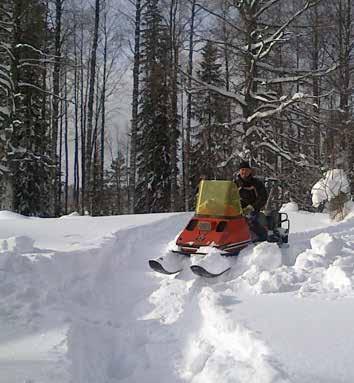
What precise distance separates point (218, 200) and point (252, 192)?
1.20 meters

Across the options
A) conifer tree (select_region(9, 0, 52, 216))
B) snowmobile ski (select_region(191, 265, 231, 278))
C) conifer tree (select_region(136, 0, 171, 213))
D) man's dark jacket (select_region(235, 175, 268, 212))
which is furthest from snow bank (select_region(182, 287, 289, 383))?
conifer tree (select_region(136, 0, 171, 213))

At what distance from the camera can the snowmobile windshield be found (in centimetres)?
762

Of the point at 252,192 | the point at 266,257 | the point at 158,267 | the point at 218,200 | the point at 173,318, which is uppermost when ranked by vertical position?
the point at 252,192

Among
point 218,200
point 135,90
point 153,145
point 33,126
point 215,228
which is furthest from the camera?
point 153,145

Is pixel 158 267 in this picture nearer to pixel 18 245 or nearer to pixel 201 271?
pixel 201 271

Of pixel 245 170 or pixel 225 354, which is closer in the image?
pixel 225 354

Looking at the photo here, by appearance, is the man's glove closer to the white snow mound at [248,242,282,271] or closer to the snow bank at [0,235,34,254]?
the white snow mound at [248,242,282,271]

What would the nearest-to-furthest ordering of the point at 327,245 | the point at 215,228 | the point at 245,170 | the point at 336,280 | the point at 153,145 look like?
the point at 336,280 → the point at 327,245 → the point at 215,228 → the point at 245,170 → the point at 153,145

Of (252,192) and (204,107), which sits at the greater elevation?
(204,107)

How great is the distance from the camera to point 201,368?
13.0ft

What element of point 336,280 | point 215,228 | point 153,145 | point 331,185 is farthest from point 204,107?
point 336,280

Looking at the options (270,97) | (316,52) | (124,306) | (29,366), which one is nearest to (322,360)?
(29,366)

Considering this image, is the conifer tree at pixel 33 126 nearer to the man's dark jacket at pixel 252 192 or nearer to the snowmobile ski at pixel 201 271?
the man's dark jacket at pixel 252 192

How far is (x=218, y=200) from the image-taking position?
7.72 meters
